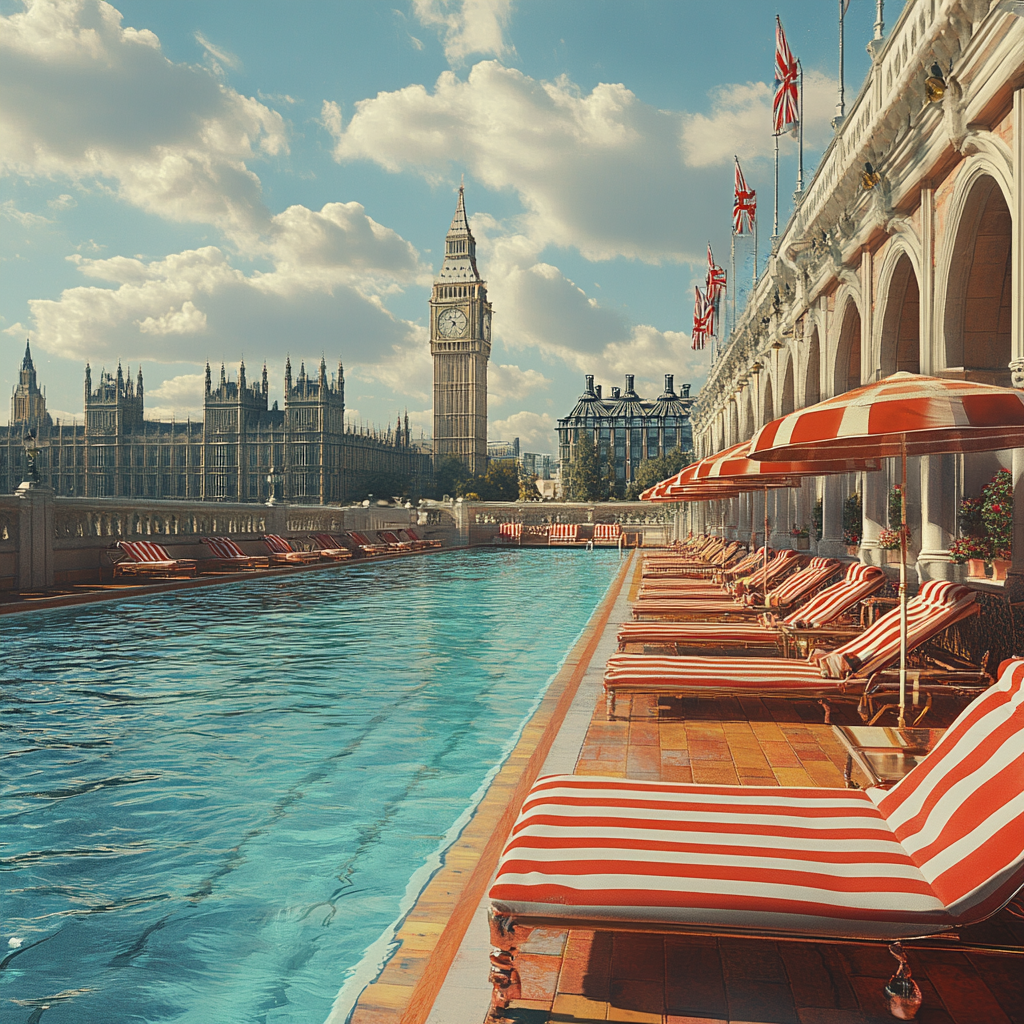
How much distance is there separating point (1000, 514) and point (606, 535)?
32132mm

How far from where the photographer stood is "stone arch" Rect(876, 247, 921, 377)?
37.6ft

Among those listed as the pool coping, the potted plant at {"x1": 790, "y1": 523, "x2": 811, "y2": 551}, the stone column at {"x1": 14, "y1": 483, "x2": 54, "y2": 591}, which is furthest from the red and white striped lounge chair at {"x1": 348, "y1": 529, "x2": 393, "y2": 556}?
the pool coping

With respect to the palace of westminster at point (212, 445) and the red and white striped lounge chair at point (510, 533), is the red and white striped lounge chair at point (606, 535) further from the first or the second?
the palace of westminster at point (212, 445)

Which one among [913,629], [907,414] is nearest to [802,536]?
[913,629]

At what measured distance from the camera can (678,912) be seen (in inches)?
103

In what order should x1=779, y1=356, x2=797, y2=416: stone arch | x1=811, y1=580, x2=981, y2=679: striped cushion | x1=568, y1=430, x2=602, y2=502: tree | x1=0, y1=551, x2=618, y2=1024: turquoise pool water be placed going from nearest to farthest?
x1=0, y1=551, x2=618, y2=1024: turquoise pool water, x1=811, y1=580, x2=981, y2=679: striped cushion, x1=779, y1=356, x2=797, y2=416: stone arch, x1=568, y1=430, x2=602, y2=502: tree

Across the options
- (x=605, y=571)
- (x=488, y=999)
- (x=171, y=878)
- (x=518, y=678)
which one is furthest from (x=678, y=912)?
(x=605, y=571)

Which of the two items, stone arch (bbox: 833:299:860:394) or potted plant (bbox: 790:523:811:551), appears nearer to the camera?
stone arch (bbox: 833:299:860:394)

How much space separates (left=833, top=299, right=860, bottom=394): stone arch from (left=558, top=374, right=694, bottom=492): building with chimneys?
381ft

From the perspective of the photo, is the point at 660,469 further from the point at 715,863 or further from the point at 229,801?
the point at 715,863

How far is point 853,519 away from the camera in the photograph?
13.0m

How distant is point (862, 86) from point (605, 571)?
14887mm

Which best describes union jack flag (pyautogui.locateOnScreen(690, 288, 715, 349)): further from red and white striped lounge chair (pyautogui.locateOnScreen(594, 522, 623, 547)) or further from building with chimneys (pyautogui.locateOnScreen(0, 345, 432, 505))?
building with chimneys (pyautogui.locateOnScreen(0, 345, 432, 505))

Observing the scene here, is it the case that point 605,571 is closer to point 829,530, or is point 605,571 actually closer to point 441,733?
point 829,530
